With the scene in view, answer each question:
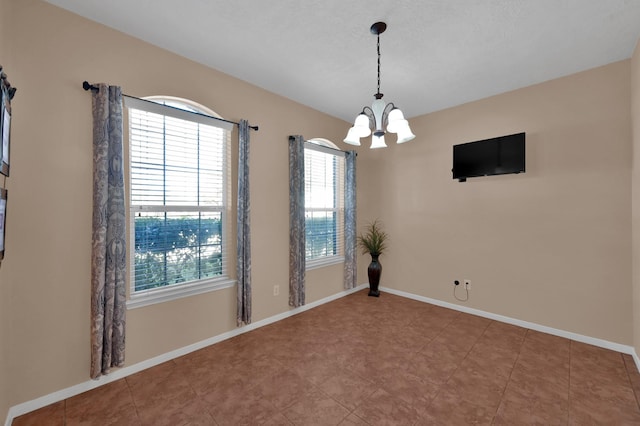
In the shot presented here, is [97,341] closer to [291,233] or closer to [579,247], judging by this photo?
[291,233]

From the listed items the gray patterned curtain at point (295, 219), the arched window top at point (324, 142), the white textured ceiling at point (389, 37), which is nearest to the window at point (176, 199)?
the white textured ceiling at point (389, 37)

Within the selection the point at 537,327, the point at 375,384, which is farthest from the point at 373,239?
the point at 375,384

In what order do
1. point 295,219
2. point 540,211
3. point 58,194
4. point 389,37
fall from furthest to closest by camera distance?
point 295,219, point 540,211, point 389,37, point 58,194

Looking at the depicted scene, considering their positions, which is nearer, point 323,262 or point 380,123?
point 380,123

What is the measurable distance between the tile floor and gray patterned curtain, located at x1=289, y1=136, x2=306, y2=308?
0.56 m

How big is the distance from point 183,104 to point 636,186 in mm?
4374

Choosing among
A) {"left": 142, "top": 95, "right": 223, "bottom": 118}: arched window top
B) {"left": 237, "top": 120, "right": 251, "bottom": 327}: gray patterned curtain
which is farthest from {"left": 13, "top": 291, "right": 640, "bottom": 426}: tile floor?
{"left": 142, "top": 95, "right": 223, "bottom": 118}: arched window top

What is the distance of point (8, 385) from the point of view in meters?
Answer: 1.71

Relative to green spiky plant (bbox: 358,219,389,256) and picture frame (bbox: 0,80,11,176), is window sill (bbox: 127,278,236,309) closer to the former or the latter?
picture frame (bbox: 0,80,11,176)

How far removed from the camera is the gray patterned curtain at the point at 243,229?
2803 millimetres

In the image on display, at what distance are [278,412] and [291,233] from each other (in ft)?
6.40

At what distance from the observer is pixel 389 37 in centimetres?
220

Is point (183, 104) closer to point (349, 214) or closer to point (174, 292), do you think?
point (174, 292)

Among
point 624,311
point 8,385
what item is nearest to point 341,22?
point 8,385
